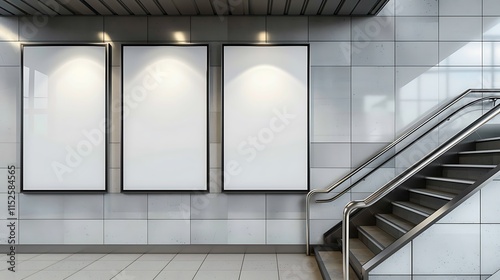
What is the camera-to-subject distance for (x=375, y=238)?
4.02m

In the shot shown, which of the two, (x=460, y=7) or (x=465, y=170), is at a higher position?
(x=460, y=7)

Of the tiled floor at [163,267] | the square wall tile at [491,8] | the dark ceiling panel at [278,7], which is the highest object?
the square wall tile at [491,8]

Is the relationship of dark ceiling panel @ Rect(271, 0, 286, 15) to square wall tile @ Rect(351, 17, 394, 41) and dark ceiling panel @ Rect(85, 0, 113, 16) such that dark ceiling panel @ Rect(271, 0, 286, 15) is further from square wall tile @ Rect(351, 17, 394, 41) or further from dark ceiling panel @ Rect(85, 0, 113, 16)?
dark ceiling panel @ Rect(85, 0, 113, 16)

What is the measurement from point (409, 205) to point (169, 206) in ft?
9.99

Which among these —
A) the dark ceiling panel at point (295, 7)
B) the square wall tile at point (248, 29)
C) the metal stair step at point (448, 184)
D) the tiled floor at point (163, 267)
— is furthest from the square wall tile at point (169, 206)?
the metal stair step at point (448, 184)

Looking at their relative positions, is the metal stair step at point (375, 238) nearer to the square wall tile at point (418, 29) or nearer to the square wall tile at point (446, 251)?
the square wall tile at point (446, 251)

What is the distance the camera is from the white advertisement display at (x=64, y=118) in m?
5.04

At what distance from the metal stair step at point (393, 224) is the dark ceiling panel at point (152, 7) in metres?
3.84

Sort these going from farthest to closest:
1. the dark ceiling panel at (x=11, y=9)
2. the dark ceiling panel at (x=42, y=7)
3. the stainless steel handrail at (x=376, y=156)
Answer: the stainless steel handrail at (x=376, y=156) < the dark ceiling panel at (x=11, y=9) < the dark ceiling panel at (x=42, y=7)

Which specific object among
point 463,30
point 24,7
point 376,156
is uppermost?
point 24,7

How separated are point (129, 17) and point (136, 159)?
196 centimetres

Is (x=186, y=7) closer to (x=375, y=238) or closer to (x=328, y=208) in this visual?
(x=328, y=208)

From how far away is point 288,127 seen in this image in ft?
16.4

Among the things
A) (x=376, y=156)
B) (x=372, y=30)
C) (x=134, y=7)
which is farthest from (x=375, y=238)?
(x=134, y=7)
